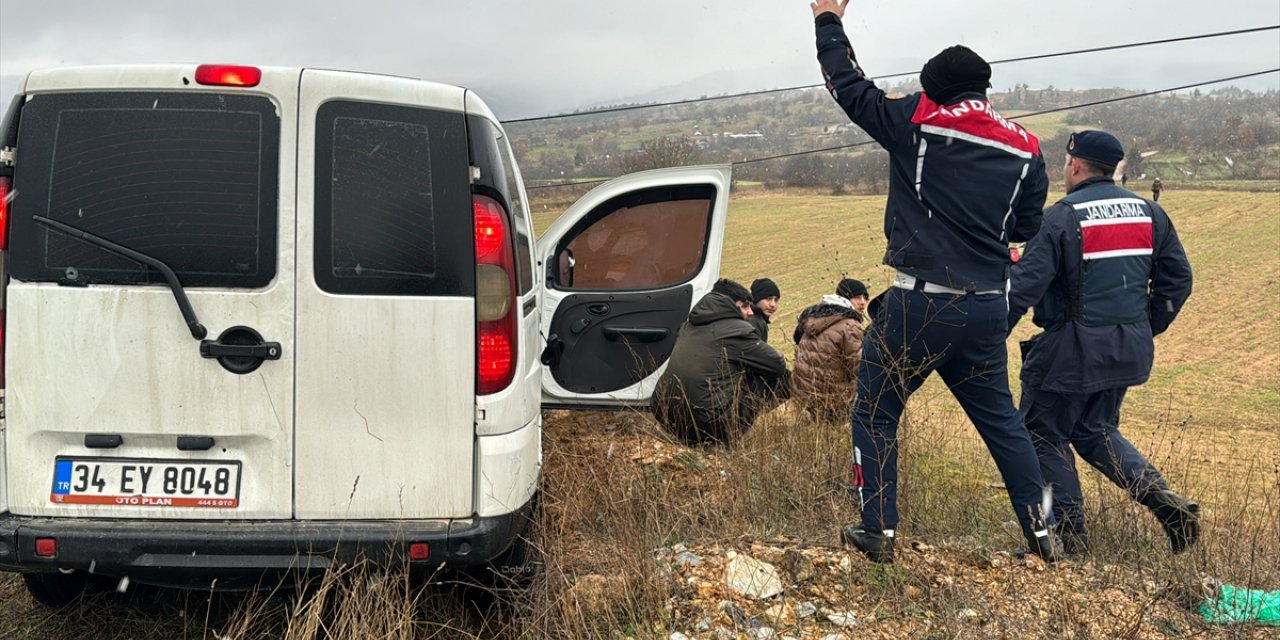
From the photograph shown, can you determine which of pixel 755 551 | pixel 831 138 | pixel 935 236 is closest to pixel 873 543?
pixel 755 551

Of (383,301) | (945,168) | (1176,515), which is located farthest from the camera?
(1176,515)

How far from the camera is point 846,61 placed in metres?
3.74

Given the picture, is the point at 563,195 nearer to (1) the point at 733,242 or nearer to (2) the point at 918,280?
(2) the point at 918,280

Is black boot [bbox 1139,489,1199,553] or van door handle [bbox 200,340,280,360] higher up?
van door handle [bbox 200,340,280,360]

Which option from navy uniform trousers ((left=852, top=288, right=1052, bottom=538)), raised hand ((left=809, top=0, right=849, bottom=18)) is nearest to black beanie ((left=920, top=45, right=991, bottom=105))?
raised hand ((left=809, top=0, right=849, bottom=18))

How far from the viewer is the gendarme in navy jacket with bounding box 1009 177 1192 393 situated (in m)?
4.56

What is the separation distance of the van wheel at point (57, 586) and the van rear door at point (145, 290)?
850mm

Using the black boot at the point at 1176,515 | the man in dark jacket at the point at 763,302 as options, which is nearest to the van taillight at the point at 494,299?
the black boot at the point at 1176,515

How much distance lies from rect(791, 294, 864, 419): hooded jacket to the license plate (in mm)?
3415

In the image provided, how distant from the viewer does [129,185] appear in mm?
3111

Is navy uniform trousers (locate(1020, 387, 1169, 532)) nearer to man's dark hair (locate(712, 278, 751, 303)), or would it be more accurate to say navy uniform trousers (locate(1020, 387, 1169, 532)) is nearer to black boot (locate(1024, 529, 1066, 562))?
black boot (locate(1024, 529, 1066, 562))

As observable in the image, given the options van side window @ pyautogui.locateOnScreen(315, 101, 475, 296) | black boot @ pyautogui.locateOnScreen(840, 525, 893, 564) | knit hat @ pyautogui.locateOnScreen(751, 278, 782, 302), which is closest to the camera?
van side window @ pyautogui.locateOnScreen(315, 101, 475, 296)

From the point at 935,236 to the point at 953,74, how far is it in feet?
1.94

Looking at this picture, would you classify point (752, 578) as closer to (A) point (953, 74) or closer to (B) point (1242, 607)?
(B) point (1242, 607)
